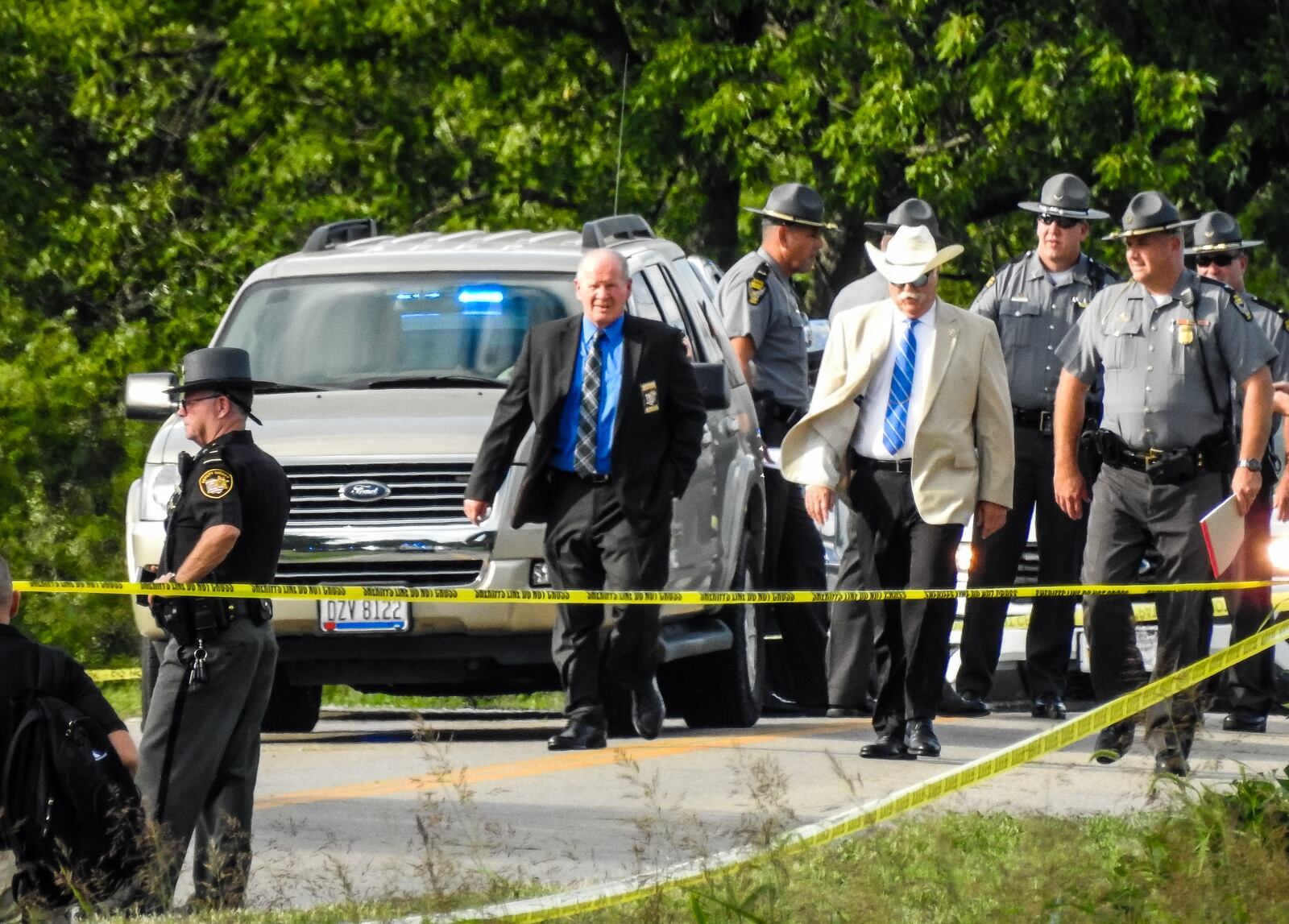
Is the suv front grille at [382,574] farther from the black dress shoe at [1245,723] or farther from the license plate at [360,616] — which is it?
the black dress shoe at [1245,723]

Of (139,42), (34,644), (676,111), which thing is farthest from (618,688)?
(139,42)

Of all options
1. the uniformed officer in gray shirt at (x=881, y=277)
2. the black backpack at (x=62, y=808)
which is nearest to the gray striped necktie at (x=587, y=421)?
the uniformed officer in gray shirt at (x=881, y=277)

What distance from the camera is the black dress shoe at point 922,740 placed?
378 inches

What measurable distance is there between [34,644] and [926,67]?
Result: 725 inches

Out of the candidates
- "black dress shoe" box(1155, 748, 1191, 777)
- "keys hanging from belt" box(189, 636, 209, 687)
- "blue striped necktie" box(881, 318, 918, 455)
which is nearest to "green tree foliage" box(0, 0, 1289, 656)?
"blue striped necktie" box(881, 318, 918, 455)

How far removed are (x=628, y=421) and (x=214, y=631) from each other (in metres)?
3.36

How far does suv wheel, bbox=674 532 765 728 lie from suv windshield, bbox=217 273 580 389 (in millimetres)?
1376

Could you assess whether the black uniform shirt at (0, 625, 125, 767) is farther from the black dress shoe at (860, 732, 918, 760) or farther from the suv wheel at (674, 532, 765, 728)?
the suv wheel at (674, 532, 765, 728)

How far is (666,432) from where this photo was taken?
1006 centimetres

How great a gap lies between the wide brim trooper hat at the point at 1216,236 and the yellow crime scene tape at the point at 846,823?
12.2 ft

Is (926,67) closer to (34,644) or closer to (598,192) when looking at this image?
(598,192)

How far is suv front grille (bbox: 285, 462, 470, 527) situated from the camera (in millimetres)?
10242

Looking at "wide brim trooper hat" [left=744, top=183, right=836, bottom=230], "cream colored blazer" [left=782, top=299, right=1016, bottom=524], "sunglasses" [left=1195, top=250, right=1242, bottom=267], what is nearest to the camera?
"cream colored blazer" [left=782, top=299, right=1016, bottom=524]

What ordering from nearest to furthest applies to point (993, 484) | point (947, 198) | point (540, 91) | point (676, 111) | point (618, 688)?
point (993, 484) → point (618, 688) → point (947, 198) → point (676, 111) → point (540, 91)
